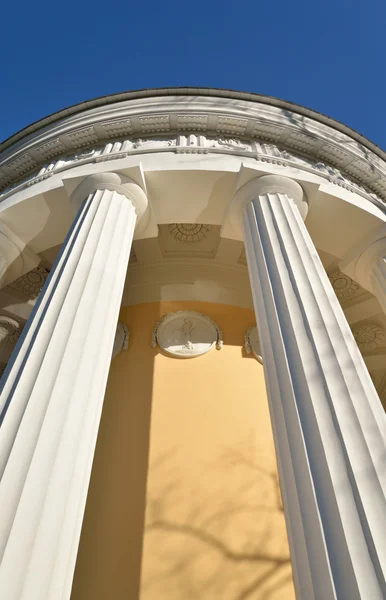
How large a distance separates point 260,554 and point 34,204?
902 cm

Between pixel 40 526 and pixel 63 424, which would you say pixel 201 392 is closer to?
pixel 63 424

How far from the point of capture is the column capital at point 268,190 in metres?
8.07

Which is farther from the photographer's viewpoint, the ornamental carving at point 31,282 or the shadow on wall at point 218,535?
the ornamental carving at point 31,282

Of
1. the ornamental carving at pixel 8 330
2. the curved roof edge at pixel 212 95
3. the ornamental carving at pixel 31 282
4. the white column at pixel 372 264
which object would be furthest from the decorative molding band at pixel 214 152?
the ornamental carving at pixel 8 330

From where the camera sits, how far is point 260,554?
7867 mm

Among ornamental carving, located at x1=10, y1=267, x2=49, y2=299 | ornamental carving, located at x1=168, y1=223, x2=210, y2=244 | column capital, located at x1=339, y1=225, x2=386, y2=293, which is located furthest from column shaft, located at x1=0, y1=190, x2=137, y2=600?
ornamental carving, located at x1=10, y1=267, x2=49, y2=299

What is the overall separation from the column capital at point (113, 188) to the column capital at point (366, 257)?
4996mm

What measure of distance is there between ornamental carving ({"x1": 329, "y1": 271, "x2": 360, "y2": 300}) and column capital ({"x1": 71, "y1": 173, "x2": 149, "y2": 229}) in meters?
7.30

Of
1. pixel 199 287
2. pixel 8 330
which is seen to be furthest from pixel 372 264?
pixel 8 330

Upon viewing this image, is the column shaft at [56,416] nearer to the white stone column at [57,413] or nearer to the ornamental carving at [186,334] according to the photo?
the white stone column at [57,413]

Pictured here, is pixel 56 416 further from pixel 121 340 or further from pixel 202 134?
pixel 202 134

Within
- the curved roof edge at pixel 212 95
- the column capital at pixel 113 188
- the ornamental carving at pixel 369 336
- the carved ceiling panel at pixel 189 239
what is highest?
the curved roof edge at pixel 212 95

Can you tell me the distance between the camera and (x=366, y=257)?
352 inches

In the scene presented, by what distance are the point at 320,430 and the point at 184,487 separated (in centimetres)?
572
